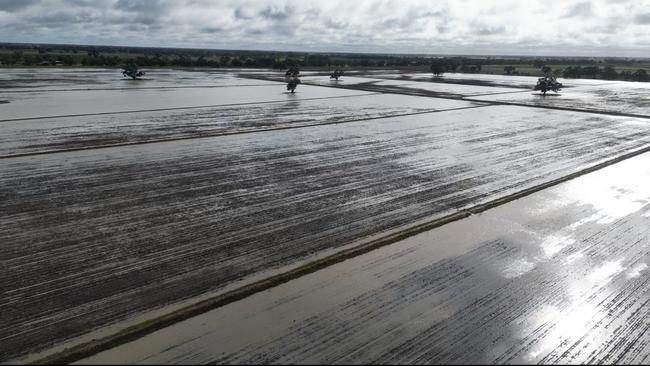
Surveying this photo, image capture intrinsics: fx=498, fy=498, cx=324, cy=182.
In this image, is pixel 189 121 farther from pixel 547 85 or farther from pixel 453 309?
pixel 547 85

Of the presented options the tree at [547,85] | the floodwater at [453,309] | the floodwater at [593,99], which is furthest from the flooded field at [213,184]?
the tree at [547,85]

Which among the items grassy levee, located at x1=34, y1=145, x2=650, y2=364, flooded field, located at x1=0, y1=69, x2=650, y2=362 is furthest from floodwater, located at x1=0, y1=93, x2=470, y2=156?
grassy levee, located at x1=34, y1=145, x2=650, y2=364

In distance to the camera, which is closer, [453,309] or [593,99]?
[453,309]

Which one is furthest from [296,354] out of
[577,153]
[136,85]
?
[136,85]

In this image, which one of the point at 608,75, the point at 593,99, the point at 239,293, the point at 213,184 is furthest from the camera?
the point at 608,75

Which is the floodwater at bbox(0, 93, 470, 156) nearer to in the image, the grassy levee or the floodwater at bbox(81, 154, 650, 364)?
the grassy levee

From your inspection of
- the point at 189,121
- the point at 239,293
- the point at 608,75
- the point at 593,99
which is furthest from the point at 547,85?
the point at 239,293
